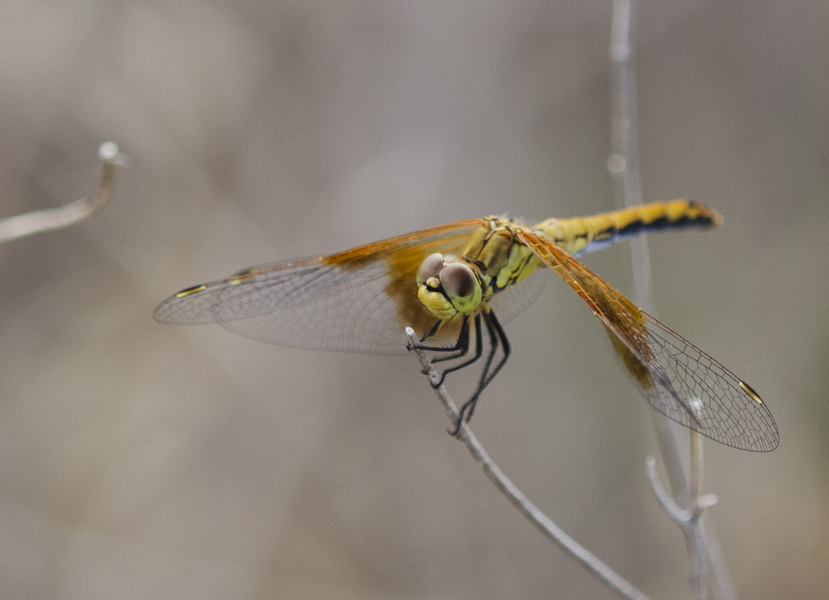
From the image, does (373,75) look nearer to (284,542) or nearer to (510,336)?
(510,336)

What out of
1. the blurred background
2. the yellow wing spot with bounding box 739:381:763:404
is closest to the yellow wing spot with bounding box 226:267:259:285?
the yellow wing spot with bounding box 739:381:763:404

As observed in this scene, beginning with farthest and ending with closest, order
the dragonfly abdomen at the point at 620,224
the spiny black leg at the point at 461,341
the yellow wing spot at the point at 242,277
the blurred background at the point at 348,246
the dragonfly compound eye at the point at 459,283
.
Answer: the blurred background at the point at 348,246 → the dragonfly abdomen at the point at 620,224 → the yellow wing spot at the point at 242,277 → the spiny black leg at the point at 461,341 → the dragonfly compound eye at the point at 459,283

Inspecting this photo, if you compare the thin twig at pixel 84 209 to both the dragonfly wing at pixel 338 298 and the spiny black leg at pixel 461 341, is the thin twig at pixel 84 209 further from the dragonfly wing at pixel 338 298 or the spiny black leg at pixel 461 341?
the spiny black leg at pixel 461 341

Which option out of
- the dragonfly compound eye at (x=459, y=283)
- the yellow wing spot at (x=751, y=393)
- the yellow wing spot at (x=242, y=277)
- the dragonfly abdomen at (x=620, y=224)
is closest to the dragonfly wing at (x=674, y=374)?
the yellow wing spot at (x=751, y=393)

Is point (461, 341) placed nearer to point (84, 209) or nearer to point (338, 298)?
point (338, 298)

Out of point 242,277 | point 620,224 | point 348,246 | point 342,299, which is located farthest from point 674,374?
point 348,246

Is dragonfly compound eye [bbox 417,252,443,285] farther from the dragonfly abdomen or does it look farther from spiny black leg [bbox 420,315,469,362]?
the dragonfly abdomen

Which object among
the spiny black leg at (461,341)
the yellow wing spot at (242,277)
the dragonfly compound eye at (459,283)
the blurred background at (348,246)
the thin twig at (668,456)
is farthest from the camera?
the blurred background at (348,246)
